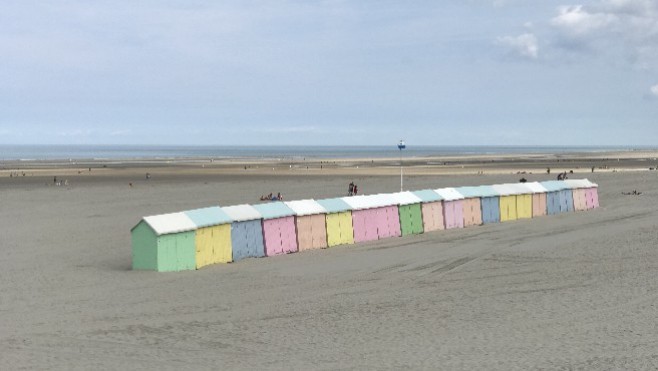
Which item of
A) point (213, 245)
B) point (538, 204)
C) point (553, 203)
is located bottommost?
point (553, 203)

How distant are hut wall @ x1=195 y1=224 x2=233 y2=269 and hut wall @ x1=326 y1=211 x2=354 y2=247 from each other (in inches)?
232

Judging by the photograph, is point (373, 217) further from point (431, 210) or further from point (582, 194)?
point (582, 194)

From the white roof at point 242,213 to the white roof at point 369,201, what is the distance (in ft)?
19.2

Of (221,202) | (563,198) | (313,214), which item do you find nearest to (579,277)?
(313,214)

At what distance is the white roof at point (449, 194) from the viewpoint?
4084cm

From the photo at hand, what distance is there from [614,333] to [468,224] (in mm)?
23819

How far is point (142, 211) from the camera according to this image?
48.6 metres

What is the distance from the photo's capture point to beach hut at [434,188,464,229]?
40.7 m

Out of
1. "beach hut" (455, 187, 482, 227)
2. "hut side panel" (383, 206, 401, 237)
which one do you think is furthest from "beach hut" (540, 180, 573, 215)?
"hut side panel" (383, 206, 401, 237)

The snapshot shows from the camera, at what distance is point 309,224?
33.1 metres

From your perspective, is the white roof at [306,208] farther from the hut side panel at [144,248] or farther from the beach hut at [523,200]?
the beach hut at [523,200]

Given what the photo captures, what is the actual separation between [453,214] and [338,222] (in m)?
9.04

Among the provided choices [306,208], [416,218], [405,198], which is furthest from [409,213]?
[306,208]

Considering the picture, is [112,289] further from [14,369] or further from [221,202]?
[221,202]
